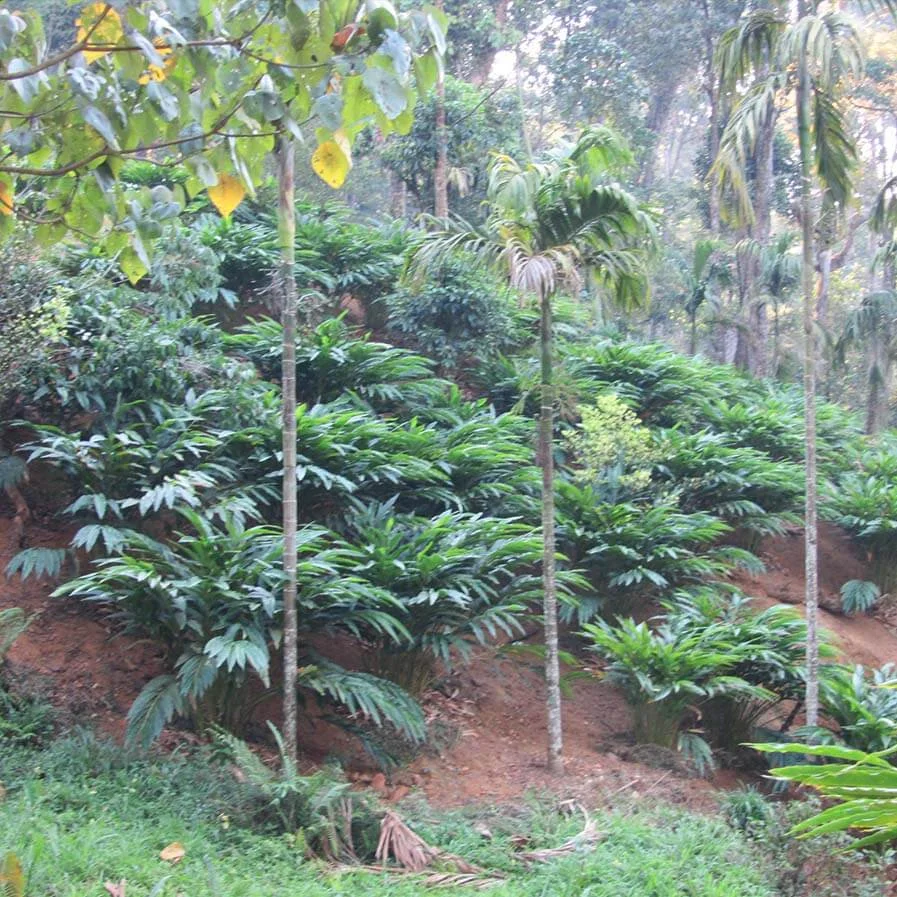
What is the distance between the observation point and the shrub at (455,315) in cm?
1242

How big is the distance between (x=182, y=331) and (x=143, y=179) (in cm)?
450

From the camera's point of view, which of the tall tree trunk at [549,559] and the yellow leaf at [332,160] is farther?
the tall tree trunk at [549,559]

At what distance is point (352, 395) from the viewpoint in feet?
33.2

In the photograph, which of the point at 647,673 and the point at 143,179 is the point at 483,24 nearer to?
the point at 143,179

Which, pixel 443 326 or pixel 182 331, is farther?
pixel 443 326

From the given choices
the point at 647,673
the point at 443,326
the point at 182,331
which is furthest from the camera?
the point at 443,326

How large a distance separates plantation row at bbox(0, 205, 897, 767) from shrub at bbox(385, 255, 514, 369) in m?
0.07

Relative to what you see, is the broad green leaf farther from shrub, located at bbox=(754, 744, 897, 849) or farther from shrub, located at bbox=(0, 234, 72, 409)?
shrub, located at bbox=(0, 234, 72, 409)

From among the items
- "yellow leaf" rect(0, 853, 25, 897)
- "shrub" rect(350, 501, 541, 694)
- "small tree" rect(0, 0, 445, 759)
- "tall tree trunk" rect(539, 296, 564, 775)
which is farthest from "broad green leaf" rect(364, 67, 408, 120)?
"shrub" rect(350, 501, 541, 694)

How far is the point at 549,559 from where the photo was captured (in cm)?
745

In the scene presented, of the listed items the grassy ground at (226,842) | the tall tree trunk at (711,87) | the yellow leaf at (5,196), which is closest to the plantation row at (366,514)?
the grassy ground at (226,842)

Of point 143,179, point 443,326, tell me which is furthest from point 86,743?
point 143,179

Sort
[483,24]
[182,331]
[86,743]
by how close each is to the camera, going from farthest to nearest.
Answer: [483,24] < [182,331] < [86,743]

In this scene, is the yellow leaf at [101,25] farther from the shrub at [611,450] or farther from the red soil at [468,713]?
the shrub at [611,450]
